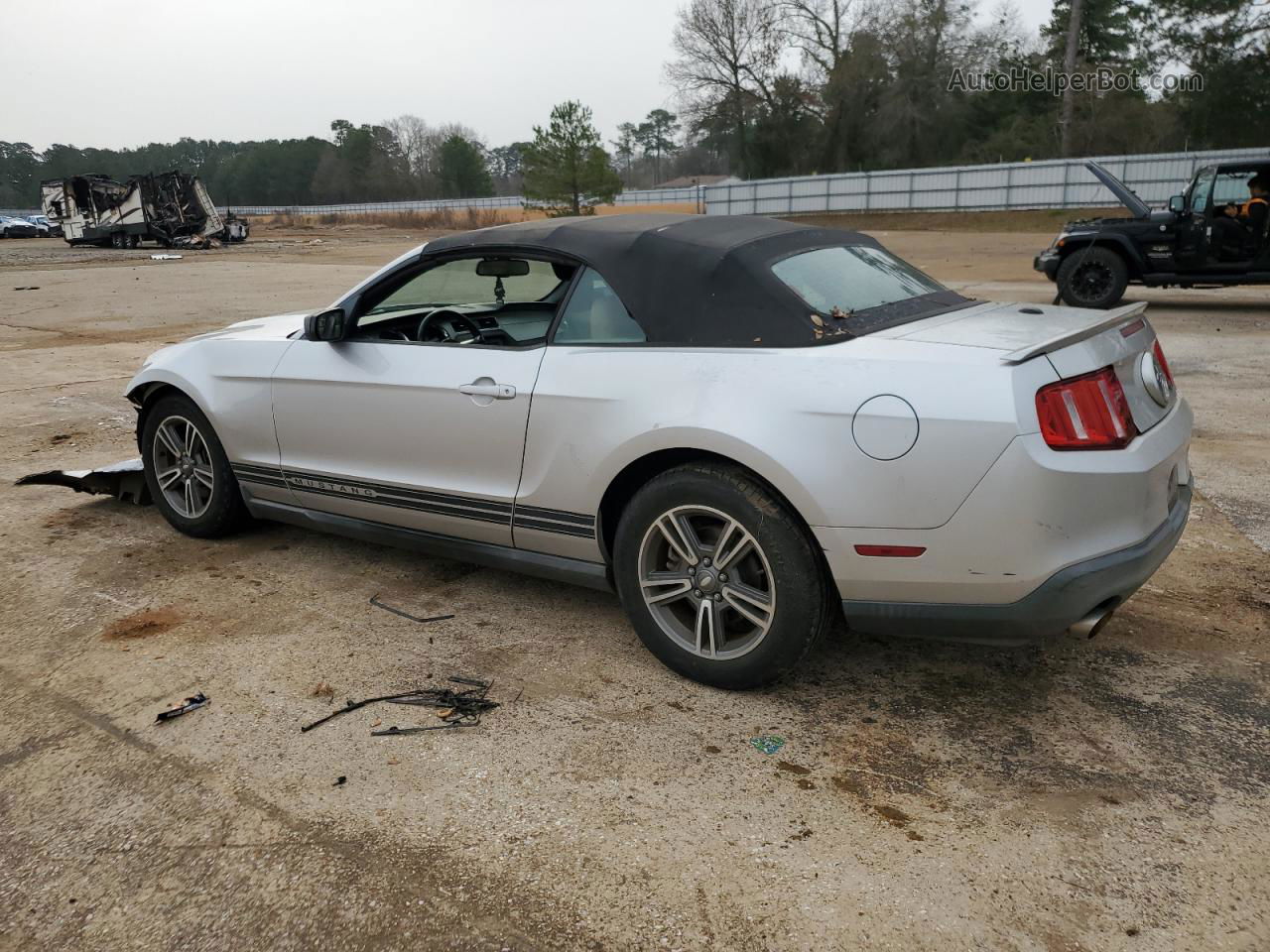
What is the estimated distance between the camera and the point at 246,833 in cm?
256

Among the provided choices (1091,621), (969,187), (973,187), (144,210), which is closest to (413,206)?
(144,210)

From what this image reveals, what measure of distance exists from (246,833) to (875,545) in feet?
6.16

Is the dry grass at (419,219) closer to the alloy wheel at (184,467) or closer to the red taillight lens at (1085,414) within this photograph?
the alloy wheel at (184,467)

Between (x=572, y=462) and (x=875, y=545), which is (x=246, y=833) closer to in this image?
(x=572, y=462)

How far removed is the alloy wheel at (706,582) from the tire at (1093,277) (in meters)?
11.3

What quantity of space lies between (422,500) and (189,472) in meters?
1.64

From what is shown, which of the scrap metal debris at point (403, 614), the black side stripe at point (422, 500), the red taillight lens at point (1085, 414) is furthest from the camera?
the scrap metal debris at point (403, 614)

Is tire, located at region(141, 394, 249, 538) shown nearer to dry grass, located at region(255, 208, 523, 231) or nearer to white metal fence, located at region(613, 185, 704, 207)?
white metal fence, located at region(613, 185, 704, 207)

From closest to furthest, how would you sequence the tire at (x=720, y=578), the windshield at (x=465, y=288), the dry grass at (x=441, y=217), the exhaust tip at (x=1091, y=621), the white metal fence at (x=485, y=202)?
the exhaust tip at (x=1091, y=621)
the tire at (x=720, y=578)
the windshield at (x=465, y=288)
the dry grass at (x=441, y=217)
the white metal fence at (x=485, y=202)

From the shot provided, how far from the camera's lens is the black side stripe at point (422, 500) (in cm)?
350

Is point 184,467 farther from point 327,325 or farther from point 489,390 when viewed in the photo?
point 489,390

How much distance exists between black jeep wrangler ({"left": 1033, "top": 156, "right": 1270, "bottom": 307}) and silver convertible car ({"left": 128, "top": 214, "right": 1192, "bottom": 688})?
34.1 feet

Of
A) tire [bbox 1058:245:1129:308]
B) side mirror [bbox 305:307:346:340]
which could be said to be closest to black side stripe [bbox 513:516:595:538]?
side mirror [bbox 305:307:346:340]

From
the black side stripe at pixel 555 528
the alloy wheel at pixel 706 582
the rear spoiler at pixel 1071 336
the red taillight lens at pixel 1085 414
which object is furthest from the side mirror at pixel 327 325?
the red taillight lens at pixel 1085 414
